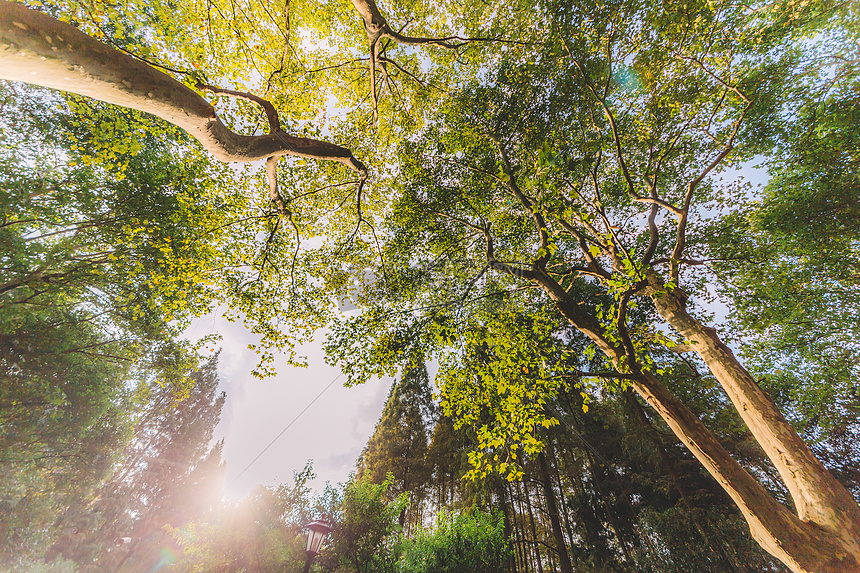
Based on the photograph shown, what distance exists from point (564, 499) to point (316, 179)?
19541 mm

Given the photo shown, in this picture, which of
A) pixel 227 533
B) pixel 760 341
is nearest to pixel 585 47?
pixel 760 341

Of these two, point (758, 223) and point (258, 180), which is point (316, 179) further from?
point (758, 223)

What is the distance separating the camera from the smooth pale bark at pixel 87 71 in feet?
6.39

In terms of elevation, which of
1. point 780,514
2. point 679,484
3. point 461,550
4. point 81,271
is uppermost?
point 81,271

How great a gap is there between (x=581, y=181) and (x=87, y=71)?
9.66 meters

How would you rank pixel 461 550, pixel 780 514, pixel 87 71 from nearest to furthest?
pixel 87 71
pixel 780 514
pixel 461 550

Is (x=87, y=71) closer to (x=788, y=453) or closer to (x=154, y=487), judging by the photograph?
(x=788, y=453)

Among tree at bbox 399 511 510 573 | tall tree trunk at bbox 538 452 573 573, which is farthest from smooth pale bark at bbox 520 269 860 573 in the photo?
tree at bbox 399 511 510 573

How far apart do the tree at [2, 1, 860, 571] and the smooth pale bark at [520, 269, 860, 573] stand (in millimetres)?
15

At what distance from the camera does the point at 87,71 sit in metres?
2.21

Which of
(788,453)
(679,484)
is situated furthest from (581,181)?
(679,484)

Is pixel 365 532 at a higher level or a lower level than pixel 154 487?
lower

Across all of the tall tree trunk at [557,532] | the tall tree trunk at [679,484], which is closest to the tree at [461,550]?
the tall tree trunk at [557,532]

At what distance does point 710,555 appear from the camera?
7219 millimetres
